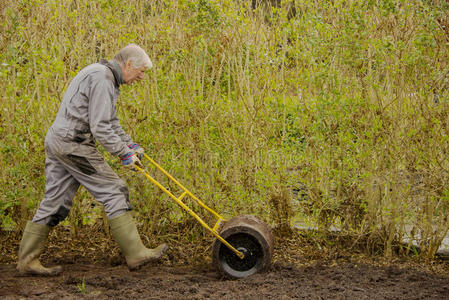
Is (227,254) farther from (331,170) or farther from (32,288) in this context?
(32,288)

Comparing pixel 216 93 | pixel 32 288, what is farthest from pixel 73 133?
pixel 216 93

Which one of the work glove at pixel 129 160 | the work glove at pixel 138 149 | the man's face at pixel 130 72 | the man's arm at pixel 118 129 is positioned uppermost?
the man's face at pixel 130 72

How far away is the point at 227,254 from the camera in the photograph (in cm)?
447

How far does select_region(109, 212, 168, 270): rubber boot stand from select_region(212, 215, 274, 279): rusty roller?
0.55 meters

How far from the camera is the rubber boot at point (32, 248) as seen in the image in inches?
170

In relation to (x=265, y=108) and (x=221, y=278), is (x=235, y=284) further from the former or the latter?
(x=265, y=108)

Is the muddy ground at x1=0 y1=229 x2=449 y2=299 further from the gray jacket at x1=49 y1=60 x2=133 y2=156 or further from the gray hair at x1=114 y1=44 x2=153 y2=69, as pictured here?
the gray hair at x1=114 y1=44 x2=153 y2=69

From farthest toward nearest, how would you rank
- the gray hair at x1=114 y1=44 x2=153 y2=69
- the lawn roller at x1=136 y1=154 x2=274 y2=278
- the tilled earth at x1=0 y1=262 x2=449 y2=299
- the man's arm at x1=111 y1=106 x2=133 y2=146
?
the man's arm at x1=111 y1=106 x2=133 y2=146, the lawn roller at x1=136 y1=154 x2=274 y2=278, the gray hair at x1=114 y1=44 x2=153 y2=69, the tilled earth at x1=0 y1=262 x2=449 y2=299

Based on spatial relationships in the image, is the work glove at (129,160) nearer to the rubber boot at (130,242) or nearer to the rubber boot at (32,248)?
Result: the rubber boot at (130,242)

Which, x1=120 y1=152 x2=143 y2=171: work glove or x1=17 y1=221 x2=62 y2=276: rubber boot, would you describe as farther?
x1=17 y1=221 x2=62 y2=276: rubber boot

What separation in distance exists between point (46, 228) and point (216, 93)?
2109 mm

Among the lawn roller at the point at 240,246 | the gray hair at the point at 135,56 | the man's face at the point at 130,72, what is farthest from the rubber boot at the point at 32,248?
the gray hair at the point at 135,56

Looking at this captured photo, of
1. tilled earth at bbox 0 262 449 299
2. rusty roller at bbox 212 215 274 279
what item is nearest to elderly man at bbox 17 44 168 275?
tilled earth at bbox 0 262 449 299

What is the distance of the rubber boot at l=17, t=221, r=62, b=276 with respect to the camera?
432 centimetres
